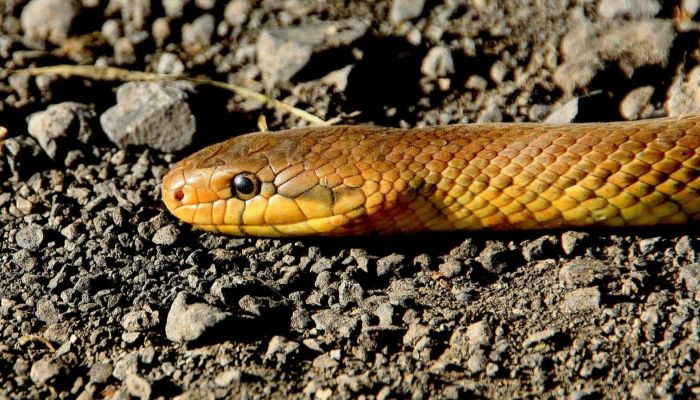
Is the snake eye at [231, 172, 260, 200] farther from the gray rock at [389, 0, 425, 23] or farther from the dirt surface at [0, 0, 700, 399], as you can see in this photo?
the gray rock at [389, 0, 425, 23]

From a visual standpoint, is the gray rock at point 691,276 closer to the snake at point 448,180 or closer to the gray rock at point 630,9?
the snake at point 448,180

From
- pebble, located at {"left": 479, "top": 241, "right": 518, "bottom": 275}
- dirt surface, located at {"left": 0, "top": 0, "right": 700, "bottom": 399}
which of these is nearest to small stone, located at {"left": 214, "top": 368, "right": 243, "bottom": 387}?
dirt surface, located at {"left": 0, "top": 0, "right": 700, "bottom": 399}

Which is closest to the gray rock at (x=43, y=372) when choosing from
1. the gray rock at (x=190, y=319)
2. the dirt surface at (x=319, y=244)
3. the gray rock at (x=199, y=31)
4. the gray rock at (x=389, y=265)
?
the dirt surface at (x=319, y=244)

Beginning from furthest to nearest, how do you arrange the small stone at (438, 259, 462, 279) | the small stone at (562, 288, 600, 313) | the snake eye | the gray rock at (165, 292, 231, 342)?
the snake eye
the small stone at (438, 259, 462, 279)
the small stone at (562, 288, 600, 313)
the gray rock at (165, 292, 231, 342)

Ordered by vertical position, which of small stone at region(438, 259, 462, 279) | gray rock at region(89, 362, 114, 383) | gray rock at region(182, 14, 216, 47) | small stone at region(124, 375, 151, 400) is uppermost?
gray rock at region(182, 14, 216, 47)

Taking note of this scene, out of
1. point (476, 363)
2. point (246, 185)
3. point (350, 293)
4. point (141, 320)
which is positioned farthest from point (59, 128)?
point (476, 363)

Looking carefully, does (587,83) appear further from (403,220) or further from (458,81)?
(403,220)

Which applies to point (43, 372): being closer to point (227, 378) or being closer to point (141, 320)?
point (141, 320)
